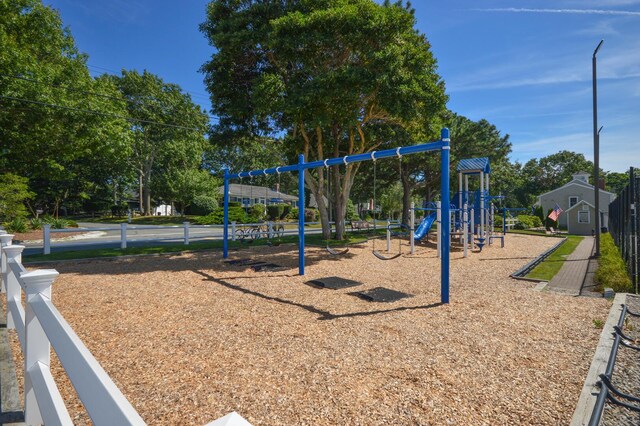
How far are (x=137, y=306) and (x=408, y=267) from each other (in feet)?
25.4

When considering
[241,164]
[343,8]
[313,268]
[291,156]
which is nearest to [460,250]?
[313,268]

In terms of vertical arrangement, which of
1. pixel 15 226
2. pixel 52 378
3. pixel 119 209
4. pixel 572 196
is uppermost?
pixel 572 196

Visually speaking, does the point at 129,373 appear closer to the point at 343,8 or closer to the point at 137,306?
the point at 137,306

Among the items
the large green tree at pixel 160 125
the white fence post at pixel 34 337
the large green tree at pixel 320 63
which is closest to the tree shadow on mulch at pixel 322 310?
the white fence post at pixel 34 337

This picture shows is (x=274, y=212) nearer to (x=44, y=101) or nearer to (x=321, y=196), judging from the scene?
(x=321, y=196)

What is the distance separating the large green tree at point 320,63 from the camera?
12234 millimetres

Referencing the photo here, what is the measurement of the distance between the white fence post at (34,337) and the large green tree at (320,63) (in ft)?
35.7

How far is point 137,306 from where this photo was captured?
259 inches

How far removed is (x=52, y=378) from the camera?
237cm

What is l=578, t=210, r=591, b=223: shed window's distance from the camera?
2842 cm

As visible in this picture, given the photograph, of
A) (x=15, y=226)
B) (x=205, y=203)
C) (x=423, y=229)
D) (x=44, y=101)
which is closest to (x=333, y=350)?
(x=423, y=229)

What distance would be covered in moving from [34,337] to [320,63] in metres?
13.7

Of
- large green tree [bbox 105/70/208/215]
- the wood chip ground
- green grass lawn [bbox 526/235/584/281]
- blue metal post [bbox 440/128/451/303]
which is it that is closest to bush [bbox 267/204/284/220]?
large green tree [bbox 105/70/208/215]

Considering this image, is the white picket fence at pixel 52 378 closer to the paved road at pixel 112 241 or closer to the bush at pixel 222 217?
the paved road at pixel 112 241
